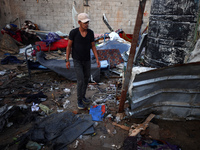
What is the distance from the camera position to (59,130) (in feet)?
8.28

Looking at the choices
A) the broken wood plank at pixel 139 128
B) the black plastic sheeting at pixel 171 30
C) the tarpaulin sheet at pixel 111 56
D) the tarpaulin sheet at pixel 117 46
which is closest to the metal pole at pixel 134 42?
the broken wood plank at pixel 139 128

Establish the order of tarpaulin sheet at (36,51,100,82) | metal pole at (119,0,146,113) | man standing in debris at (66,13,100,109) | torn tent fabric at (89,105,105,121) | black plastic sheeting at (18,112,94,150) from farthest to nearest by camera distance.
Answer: tarpaulin sheet at (36,51,100,82) < torn tent fabric at (89,105,105,121) < man standing in debris at (66,13,100,109) < black plastic sheeting at (18,112,94,150) < metal pole at (119,0,146,113)

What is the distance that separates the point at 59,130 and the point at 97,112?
92cm

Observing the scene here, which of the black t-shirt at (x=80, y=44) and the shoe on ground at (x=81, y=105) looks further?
the shoe on ground at (x=81, y=105)

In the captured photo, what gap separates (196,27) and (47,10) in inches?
394

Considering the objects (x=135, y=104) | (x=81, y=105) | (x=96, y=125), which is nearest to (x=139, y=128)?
(x=135, y=104)

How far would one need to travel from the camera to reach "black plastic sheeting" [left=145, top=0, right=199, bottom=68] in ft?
8.86

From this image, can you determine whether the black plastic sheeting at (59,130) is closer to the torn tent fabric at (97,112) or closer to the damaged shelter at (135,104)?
the damaged shelter at (135,104)

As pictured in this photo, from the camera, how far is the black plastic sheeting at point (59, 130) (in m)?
2.33

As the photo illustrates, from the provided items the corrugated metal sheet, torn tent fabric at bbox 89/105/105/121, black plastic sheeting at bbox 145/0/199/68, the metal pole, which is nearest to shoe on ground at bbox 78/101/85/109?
torn tent fabric at bbox 89/105/105/121

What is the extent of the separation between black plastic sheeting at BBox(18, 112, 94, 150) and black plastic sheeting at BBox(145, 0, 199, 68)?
215 cm

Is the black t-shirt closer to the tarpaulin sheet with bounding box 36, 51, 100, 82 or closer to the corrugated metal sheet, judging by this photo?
the corrugated metal sheet

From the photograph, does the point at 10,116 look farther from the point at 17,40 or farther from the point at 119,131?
the point at 17,40

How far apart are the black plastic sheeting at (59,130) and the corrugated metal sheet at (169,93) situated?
1.01 meters
